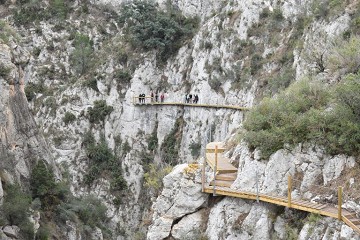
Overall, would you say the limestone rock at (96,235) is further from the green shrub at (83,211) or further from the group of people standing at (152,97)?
the group of people standing at (152,97)

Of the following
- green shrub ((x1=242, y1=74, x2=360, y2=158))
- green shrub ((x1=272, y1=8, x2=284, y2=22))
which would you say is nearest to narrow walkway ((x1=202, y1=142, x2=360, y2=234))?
green shrub ((x1=242, y1=74, x2=360, y2=158))

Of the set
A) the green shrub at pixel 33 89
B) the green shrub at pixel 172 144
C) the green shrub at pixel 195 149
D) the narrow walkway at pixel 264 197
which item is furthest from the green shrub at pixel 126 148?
the narrow walkway at pixel 264 197

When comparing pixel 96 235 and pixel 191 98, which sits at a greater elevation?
pixel 191 98

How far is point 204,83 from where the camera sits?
148 feet

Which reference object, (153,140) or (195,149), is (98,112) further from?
(195,149)

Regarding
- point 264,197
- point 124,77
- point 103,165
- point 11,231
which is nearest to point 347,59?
point 264,197

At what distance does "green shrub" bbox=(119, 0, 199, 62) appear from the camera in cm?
5028

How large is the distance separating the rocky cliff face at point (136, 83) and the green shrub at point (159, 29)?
1100 millimetres

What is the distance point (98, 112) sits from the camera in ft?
164

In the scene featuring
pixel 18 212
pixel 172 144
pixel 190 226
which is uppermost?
pixel 190 226

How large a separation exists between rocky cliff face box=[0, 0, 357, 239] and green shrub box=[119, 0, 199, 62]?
110 cm

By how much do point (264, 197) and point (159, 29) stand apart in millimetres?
38720

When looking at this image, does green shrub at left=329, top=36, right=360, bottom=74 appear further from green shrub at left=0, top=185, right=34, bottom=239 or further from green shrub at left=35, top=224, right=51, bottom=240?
green shrub at left=35, top=224, right=51, bottom=240

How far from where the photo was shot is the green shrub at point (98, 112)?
164ft
